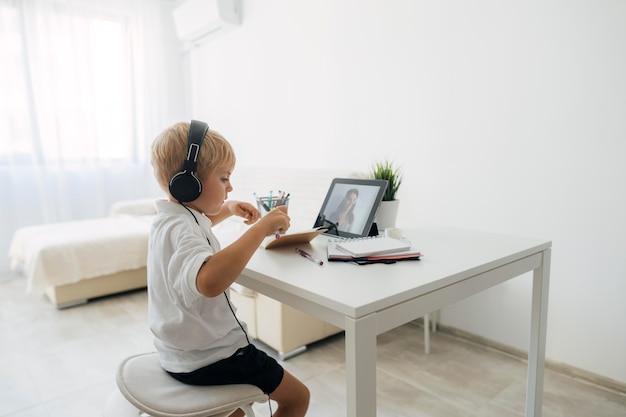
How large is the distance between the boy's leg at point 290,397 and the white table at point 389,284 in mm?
196

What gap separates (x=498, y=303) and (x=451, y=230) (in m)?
0.73

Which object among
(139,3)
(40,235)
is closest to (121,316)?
(40,235)

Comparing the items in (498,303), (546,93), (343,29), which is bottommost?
(498,303)

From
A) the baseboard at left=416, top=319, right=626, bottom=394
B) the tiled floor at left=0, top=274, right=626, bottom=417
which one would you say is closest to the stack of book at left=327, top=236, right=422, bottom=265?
the tiled floor at left=0, top=274, right=626, bottom=417

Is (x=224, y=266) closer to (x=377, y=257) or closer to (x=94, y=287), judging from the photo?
(x=377, y=257)

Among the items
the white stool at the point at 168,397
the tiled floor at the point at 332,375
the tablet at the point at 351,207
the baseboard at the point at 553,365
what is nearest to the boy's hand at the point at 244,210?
the tablet at the point at 351,207

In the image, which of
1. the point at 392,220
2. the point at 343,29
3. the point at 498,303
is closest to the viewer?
the point at 392,220

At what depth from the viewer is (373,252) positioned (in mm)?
986

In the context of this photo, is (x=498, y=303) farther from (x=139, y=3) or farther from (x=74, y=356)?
(x=139, y=3)

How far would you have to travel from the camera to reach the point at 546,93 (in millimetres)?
1629

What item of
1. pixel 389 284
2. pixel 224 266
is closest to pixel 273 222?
pixel 224 266

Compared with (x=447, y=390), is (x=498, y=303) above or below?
above

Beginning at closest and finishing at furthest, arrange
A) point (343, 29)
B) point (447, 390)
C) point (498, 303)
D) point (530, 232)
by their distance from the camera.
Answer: point (447, 390), point (530, 232), point (498, 303), point (343, 29)

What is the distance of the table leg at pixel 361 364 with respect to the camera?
713 millimetres
